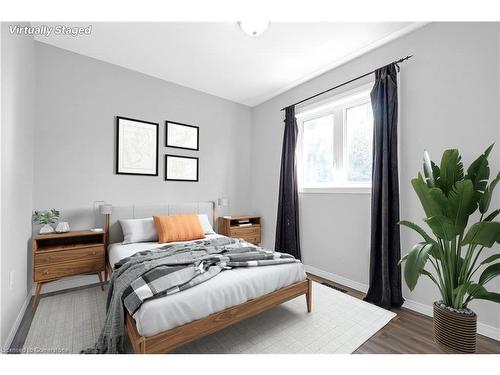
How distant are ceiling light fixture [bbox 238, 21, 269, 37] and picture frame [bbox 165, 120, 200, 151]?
1.77 m

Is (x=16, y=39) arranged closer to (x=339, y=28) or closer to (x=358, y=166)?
(x=339, y=28)

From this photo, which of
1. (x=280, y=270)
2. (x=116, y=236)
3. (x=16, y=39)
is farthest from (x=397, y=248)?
(x=16, y=39)

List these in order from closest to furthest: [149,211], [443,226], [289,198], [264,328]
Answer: [443,226] < [264,328] < [149,211] < [289,198]

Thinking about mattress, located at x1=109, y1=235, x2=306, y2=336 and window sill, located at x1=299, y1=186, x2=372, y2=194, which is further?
window sill, located at x1=299, y1=186, x2=372, y2=194

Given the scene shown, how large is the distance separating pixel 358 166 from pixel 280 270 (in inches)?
69.6

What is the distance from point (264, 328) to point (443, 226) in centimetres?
161

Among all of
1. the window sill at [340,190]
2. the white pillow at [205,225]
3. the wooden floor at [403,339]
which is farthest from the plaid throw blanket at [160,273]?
the window sill at [340,190]

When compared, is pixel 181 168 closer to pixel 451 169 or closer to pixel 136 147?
pixel 136 147

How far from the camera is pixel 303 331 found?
1894 mm

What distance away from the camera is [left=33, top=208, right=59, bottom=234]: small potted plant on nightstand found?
2426 mm

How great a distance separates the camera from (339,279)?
9.75 ft

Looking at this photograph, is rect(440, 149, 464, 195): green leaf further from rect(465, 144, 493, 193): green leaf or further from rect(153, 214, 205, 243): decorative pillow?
rect(153, 214, 205, 243): decorative pillow

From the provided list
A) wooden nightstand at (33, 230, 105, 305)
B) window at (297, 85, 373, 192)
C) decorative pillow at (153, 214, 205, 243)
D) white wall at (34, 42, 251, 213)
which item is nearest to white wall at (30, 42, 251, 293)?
white wall at (34, 42, 251, 213)

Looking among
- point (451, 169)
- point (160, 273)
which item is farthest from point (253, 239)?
point (451, 169)
